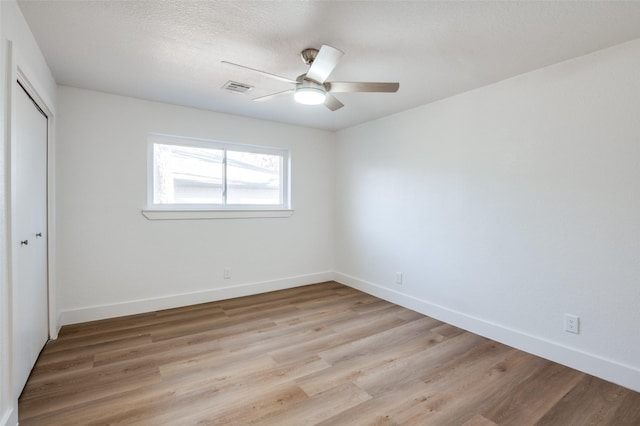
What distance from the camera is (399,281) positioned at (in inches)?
143

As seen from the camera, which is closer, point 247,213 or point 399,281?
point 399,281

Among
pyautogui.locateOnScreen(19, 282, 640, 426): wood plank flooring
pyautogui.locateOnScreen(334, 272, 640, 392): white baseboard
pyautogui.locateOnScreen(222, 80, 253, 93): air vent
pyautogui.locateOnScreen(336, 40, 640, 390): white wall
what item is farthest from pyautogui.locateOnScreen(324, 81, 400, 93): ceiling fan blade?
pyautogui.locateOnScreen(334, 272, 640, 392): white baseboard

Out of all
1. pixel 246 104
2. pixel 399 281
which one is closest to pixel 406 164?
pixel 399 281

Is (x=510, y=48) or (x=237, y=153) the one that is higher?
(x=510, y=48)

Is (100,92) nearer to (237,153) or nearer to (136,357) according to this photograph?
(237,153)

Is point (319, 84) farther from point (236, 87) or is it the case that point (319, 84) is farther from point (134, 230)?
point (134, 230)

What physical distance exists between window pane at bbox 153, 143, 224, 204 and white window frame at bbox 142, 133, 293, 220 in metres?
0.05

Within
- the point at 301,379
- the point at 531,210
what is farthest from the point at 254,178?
the point at 531,210

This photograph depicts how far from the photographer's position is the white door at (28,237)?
5.81 feet

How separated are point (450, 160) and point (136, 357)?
3.28 metres

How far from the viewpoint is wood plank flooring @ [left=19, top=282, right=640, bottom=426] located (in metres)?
1.74

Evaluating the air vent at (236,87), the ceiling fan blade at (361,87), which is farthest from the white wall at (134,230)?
the ceiling fan blade at (361,87)

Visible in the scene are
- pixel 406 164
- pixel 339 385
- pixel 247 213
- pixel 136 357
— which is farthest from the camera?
pixel 247 213

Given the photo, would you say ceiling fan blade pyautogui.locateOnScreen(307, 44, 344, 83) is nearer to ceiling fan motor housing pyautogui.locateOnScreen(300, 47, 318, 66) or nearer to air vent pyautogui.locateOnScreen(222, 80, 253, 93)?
ceiling fan motor housing pyautogui.locateOnScreen(300, 47, 318, 66)
